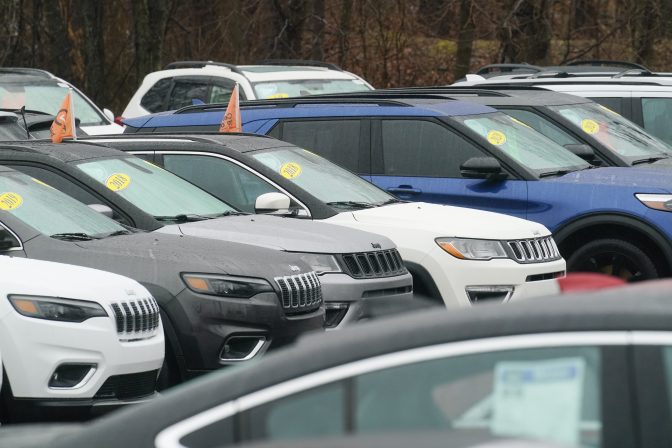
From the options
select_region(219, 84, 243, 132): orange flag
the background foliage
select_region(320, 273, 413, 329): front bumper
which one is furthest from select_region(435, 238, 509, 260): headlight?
the background foliage

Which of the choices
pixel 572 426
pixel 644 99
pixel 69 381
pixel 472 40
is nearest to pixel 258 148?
pixel 69 381

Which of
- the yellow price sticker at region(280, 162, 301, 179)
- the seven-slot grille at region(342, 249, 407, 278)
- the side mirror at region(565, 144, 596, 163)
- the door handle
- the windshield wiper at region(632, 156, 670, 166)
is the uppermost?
the yellow price sticker at region(280, 162, 301, 179)

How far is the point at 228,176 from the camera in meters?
9.54

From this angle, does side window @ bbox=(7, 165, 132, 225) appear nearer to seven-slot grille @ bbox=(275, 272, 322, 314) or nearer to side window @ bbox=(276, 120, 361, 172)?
seven-slot grille @ bbox=(275, 272, 322, 314)

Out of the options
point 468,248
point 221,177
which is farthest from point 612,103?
point 221,177

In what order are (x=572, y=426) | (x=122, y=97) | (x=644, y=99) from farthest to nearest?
1. (x=122, y=97)
2. (x=644, y=99)
3. (x=572, y=426)

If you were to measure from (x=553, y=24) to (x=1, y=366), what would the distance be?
20.5m

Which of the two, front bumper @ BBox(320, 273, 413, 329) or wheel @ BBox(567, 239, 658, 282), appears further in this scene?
wheel @ BBox(567, 239, 658, 282)

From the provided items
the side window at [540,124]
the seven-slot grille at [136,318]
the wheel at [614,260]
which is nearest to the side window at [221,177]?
the wheel at [614,260]

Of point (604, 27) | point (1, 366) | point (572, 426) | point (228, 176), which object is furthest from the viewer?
point (604, 27)

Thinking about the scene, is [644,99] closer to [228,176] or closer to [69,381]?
[228,176]

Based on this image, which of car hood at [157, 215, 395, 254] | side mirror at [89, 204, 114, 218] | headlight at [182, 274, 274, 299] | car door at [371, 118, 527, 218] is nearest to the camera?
headlight at [182, 274, 274, 299]

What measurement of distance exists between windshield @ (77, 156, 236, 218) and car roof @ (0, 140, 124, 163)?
0.23 ft

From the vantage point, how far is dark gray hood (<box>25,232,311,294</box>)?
712 cm
